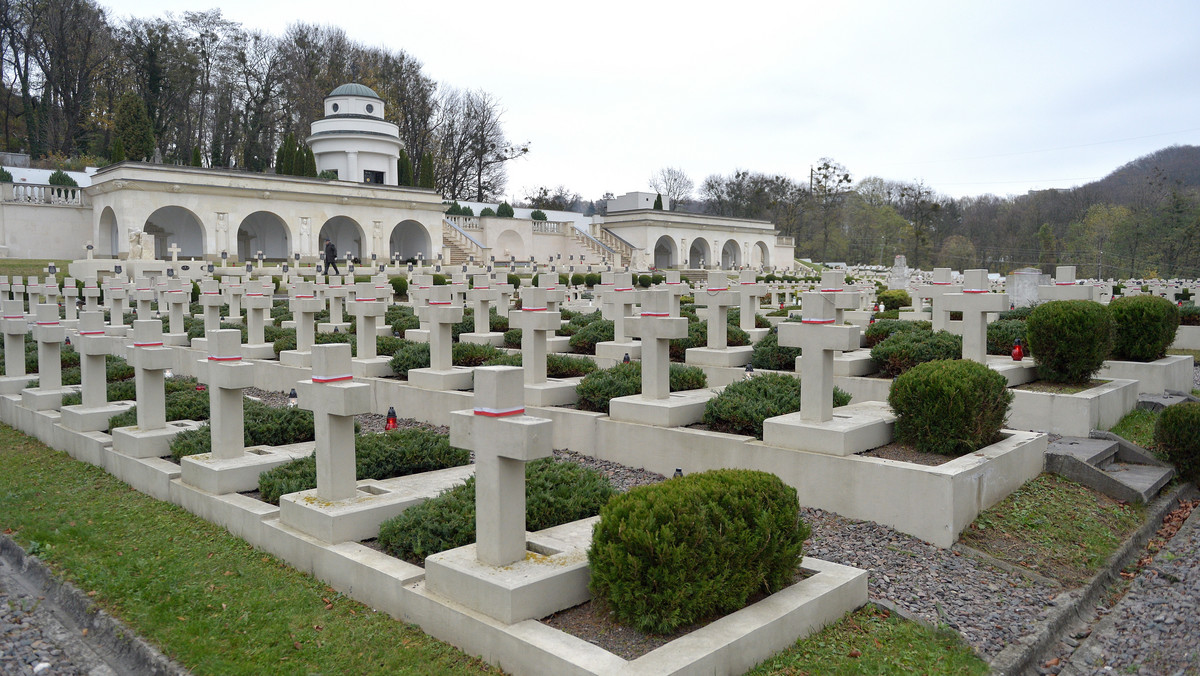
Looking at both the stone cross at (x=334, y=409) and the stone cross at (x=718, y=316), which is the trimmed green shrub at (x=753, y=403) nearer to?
the stone cross at (x=718, y=316)

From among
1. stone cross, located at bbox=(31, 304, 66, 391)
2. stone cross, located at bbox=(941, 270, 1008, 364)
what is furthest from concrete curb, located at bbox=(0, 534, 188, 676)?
stone cross, located at bbox=(941, 270, 1008, 364)

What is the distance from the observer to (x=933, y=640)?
457 centimetres

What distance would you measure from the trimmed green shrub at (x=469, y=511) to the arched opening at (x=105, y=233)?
39104mm

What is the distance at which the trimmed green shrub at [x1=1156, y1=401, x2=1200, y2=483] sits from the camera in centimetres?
795

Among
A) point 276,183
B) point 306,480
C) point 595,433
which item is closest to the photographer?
point 306,480

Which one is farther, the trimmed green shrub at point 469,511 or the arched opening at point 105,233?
the arched opening at point 105,233

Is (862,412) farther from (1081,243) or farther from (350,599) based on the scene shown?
(1081,243)

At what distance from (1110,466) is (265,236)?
43990 millimetres

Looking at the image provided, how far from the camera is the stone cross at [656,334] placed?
7875 millimetres

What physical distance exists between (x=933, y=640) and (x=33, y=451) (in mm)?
9400

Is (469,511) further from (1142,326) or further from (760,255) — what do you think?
(760,255)

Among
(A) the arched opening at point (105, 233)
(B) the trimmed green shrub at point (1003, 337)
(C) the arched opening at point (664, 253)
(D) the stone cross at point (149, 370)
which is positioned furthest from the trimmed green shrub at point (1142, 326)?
(C) the arched opening at point (664, 253)

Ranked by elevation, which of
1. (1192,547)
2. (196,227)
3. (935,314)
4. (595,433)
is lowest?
(1192,547)

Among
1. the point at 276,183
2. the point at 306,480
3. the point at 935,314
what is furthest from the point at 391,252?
the point at 306,480
